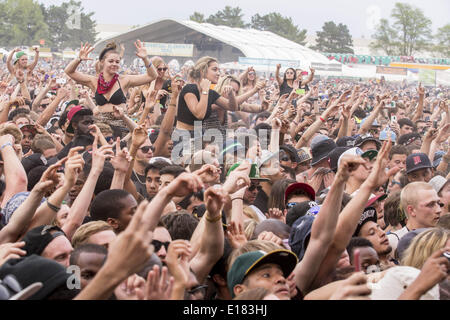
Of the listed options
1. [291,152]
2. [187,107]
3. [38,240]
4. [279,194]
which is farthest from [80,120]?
[38,240]

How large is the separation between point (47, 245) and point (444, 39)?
260 ft

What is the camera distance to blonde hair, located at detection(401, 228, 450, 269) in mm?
4121

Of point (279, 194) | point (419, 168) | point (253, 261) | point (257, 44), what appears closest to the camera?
point (253, 261)

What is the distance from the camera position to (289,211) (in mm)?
4984

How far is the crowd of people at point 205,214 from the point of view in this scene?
2.80 metres

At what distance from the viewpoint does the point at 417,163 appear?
23.2ft

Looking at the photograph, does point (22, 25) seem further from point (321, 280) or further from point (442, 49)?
point (321, 280)

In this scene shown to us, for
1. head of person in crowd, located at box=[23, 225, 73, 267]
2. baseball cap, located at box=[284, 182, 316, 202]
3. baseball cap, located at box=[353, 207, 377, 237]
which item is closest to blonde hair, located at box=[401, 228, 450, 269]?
baseball cap, located at box=[353, 207, 377, 237]

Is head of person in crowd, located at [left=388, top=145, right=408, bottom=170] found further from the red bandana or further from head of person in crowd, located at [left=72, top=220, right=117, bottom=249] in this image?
head of person in crowd, located at [left=72, top=220, right=117, bottom=249]

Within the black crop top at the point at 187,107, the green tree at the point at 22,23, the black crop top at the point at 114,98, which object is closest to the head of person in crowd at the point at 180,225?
the black crop top at the point at 187,107

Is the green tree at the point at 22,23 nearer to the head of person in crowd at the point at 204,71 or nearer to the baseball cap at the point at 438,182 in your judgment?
the head of person in crowd at the point at 204,71

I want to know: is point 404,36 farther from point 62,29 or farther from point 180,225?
point 180,225

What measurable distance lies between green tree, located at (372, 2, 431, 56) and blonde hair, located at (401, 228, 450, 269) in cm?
7507
